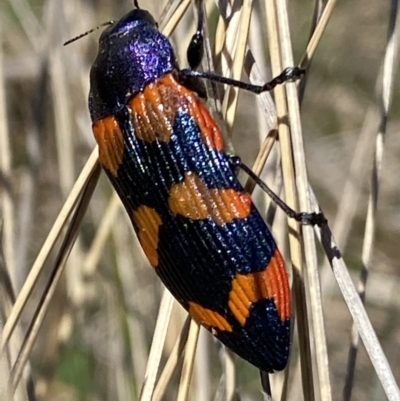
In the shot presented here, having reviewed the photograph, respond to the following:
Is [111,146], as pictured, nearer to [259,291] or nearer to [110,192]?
[259,291]

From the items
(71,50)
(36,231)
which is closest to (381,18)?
(71,50)

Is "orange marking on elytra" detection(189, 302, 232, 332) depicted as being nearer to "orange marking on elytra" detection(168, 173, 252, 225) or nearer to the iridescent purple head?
"orange marking on elytra" detection(168, 173, 252, 225)

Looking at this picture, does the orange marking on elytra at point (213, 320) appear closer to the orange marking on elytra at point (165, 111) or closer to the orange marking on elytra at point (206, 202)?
the orange marking on elytra at point (206, 202)

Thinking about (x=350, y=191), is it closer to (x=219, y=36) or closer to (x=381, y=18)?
(x=219, y=36)

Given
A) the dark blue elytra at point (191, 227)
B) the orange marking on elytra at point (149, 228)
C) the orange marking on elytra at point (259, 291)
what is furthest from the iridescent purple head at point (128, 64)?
the orange marking on elytra at point (259, 291)

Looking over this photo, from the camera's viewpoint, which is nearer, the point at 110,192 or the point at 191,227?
the point at 191,227

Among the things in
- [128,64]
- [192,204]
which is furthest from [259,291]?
[128,64]

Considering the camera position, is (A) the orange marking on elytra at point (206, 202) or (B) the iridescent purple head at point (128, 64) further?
(B) the iridescent purple head at point (128, 64)
